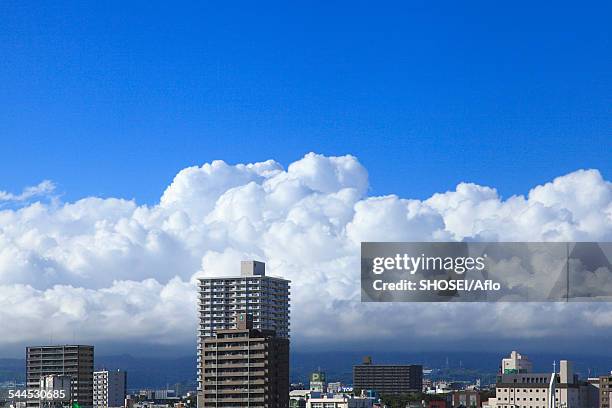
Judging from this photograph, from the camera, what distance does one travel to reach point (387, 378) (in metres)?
175

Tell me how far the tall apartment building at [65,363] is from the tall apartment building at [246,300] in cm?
1222

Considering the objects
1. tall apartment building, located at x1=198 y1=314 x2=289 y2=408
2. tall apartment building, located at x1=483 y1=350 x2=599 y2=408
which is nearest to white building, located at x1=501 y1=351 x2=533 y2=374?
tall apartment building, located at x1=483 y1=350 x2=599 y2=408

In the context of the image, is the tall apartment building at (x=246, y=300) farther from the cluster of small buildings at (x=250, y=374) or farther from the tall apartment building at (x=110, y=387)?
the tall apartment building at (x=110, y=387)

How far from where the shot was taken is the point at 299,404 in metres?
111

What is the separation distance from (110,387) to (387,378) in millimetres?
45311

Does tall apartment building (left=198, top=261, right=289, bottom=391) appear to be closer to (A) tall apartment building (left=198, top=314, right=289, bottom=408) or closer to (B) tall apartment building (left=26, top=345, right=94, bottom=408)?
(B) tall apartment building (left=26, top=345, right=94, bottom=408)

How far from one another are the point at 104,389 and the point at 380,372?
45.9m

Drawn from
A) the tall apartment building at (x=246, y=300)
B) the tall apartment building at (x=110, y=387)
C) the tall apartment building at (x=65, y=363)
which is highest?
the tall apartment building at (x=246, y=300)

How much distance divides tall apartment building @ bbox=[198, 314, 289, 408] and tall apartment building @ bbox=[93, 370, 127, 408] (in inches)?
2658

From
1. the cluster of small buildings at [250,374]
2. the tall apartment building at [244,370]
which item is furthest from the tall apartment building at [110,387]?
the tall apartment building at [244,370]

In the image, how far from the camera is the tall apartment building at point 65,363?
120 meters

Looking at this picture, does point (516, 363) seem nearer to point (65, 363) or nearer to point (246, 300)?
point (246, 300)

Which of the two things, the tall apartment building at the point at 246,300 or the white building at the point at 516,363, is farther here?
the white building at the point at 516,363

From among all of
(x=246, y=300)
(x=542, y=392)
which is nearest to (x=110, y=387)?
(x=246, y=300)
